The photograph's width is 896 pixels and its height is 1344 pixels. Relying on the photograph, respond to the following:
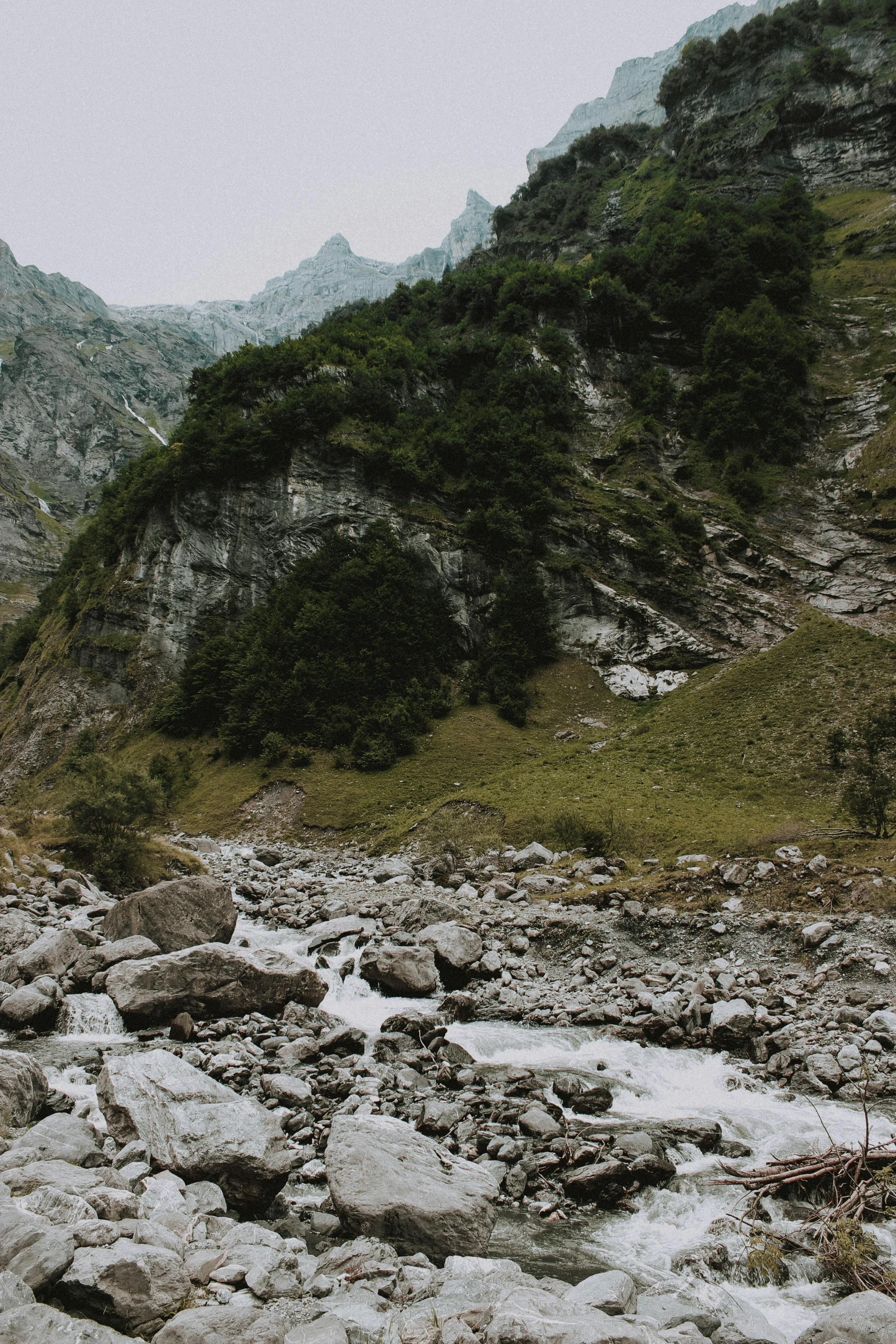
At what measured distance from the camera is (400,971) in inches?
627

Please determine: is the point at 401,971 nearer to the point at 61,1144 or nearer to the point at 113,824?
the point at 61,1144

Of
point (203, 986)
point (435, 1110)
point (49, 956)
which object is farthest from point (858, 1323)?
point (49, 956)

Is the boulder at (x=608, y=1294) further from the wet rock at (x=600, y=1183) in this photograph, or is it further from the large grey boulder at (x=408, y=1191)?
the wet rock at (x=600, y=1183)

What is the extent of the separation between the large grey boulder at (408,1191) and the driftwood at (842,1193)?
302cm

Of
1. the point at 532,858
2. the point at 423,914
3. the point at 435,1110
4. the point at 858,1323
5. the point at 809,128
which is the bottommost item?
the point at 532,858

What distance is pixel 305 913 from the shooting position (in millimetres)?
23406

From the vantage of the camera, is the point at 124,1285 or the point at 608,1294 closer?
the point at 124,1285

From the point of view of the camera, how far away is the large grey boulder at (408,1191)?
710cm

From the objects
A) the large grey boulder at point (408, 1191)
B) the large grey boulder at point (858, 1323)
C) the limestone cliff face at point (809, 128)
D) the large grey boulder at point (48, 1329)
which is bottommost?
the large grey boulder at point (408, 1191)

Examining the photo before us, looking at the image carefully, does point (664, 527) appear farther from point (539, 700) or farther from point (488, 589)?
point (539, 700)

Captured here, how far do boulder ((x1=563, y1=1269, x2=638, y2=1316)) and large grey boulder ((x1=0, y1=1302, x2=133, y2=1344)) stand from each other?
379 centimetres

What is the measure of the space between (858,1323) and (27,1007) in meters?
13.2

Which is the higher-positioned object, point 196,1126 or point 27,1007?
point 196,1126

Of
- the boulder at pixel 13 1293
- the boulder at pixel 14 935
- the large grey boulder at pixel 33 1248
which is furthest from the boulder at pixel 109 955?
the boulder at pixel 13 1293
